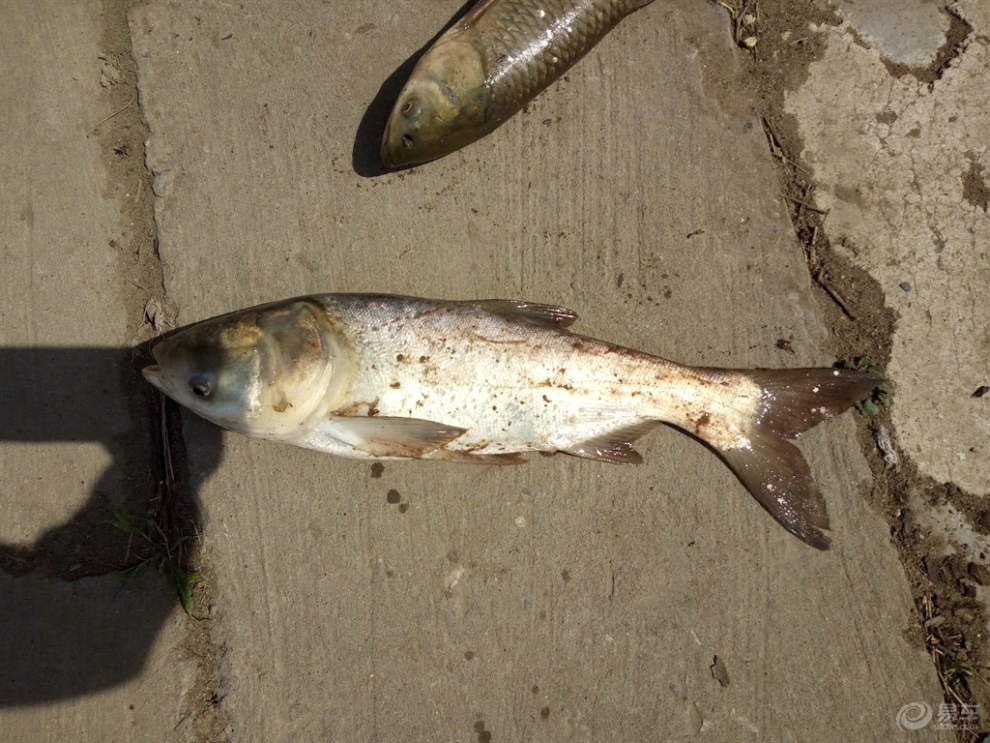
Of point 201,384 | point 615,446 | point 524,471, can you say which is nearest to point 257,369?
point 201,384

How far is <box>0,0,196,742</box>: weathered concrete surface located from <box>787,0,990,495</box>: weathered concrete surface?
4.14 meters

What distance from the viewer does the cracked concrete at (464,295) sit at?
324 cm

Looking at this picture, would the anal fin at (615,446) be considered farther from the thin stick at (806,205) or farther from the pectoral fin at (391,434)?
the thin stick at (806,205)

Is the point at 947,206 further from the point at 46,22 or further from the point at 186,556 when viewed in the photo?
the point at 46,22

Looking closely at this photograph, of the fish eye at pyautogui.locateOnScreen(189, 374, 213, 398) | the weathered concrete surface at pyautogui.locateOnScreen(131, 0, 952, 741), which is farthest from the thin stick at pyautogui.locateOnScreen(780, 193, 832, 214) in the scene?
the fish eye at pyautogui.locateOnScreen(189, 374, 213, 398)

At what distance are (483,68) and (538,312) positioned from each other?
4.35 feet

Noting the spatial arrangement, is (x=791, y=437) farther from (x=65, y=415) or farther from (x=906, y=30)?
(x=65, y=415)

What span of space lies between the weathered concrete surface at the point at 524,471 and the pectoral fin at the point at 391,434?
501 millimetres

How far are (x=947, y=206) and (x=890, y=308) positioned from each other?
718mm

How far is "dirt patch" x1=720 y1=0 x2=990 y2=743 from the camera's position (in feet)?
11.0

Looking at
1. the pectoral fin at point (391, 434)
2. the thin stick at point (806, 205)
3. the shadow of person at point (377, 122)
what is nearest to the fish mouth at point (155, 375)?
the pectoral fin at point (391, 434)

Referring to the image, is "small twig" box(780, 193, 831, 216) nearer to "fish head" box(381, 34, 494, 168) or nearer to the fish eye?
"fish head" box(381, 34, 494, 168)

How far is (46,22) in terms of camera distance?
3510mm

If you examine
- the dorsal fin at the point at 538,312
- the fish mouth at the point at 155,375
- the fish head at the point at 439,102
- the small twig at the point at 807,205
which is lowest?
the fish mouth at the point at 155,375
